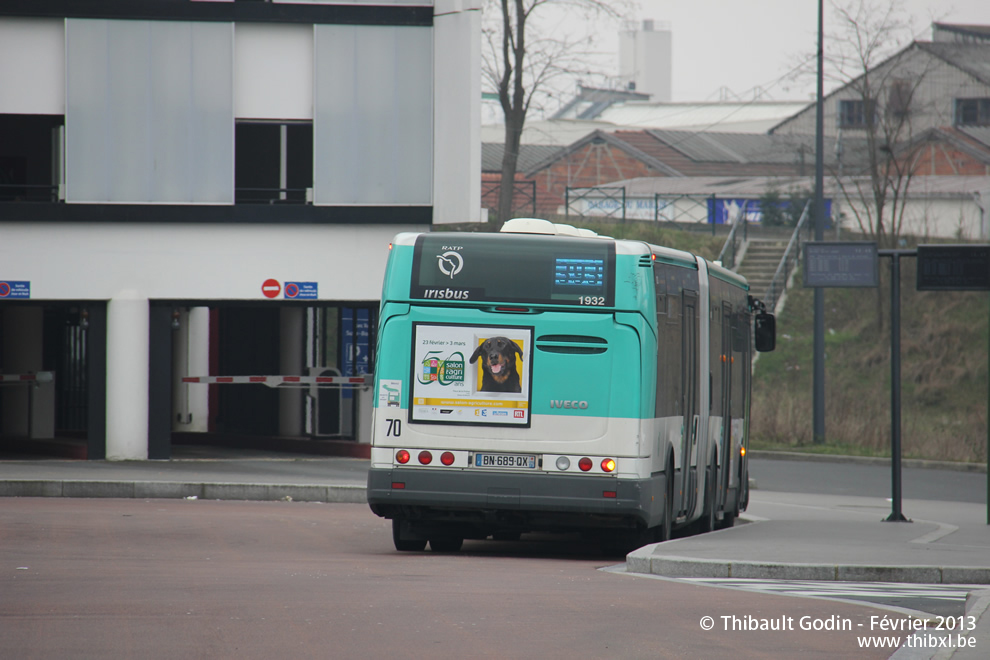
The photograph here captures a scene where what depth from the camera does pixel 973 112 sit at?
236 ft

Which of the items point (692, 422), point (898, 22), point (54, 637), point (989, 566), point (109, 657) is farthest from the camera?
point (898, 22)

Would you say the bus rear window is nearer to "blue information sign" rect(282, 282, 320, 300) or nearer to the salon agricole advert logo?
the salon agricole advert logo

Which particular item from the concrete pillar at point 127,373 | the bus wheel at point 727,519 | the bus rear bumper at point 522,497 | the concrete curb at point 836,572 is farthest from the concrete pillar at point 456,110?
the concrete curb at point 836,572

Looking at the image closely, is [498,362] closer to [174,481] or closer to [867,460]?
[174,481]

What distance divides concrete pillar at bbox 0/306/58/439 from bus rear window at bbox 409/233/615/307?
569 inches

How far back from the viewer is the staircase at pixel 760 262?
44781mm

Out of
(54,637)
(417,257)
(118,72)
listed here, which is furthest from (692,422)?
(118,72)

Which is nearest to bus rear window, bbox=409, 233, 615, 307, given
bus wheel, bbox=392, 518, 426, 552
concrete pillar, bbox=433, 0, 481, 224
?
bus wheel, bbox=392, 518, 426, 552

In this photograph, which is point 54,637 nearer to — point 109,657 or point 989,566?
point 109,657

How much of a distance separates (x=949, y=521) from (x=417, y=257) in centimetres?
880

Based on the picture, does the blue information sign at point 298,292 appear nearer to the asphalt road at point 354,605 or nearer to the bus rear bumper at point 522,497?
the asphalt road at point 354,605

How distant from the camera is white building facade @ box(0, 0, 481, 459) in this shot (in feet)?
69.8

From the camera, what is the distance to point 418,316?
1206cm

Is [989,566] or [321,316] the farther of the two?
[321,316]
